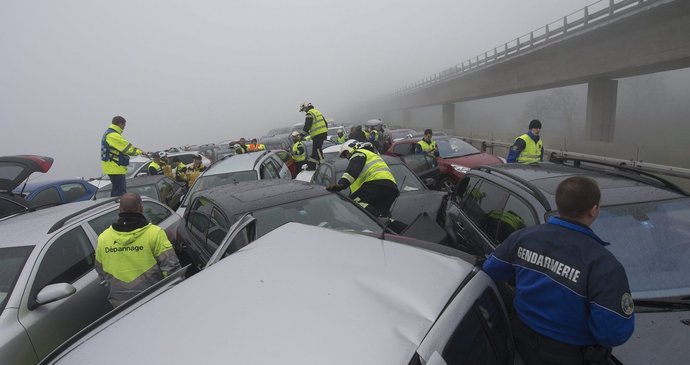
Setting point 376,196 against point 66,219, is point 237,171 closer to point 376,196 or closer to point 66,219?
point 376,196

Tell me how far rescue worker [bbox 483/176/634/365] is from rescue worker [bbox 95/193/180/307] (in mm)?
2778

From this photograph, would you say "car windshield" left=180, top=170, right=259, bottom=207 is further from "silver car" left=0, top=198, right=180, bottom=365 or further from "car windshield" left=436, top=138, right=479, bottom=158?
"car windshield" left=436, top=138, right=479, bottom=158

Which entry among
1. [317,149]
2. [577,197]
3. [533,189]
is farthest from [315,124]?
[577,197]

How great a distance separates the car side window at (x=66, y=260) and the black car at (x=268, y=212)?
1.06m

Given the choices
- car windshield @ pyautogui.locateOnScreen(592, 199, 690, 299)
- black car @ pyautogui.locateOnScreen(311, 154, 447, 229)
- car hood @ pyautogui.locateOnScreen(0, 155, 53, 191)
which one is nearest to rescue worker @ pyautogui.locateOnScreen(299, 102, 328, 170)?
black car @ pyautogui.locateOnScreen(311, 154, 447, 229)

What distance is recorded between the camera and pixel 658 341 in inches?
86.7

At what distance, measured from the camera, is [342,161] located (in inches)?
314

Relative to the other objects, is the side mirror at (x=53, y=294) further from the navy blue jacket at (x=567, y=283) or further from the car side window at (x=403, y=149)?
the car side window at (x=403, y=149)

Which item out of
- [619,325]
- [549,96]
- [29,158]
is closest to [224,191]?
[29,158]

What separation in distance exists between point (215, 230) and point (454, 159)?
692 centimetres

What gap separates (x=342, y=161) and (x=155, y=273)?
16.5 ft

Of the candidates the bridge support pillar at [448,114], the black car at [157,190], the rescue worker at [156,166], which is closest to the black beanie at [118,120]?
the black car at [157,190]

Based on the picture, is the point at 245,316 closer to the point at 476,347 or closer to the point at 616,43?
the point at 476,347

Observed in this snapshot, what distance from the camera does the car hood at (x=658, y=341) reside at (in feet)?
6.90
